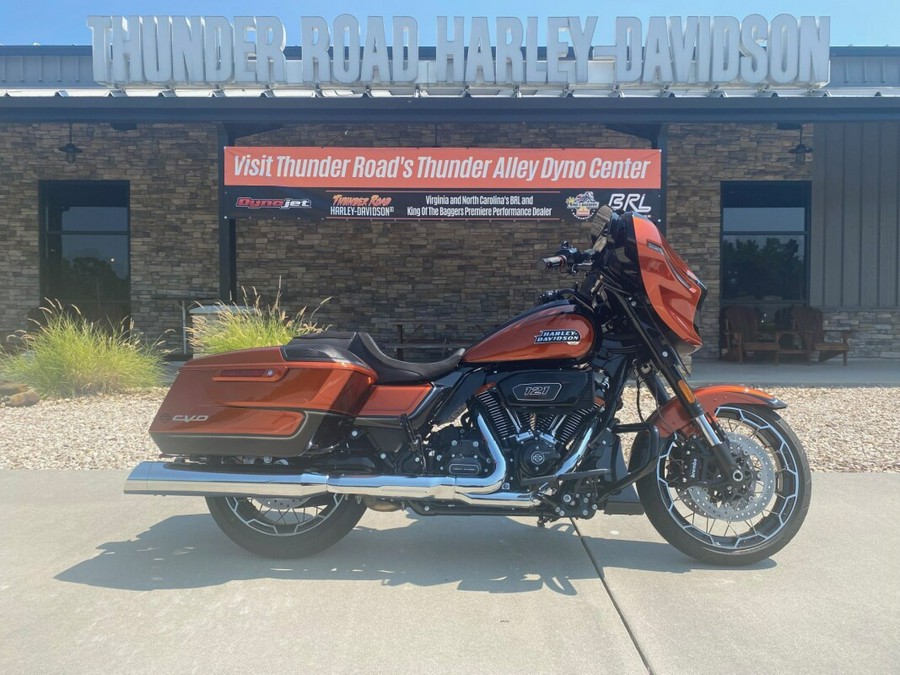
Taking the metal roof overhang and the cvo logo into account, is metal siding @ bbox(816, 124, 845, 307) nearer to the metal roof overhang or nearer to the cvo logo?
the metal roof overhang

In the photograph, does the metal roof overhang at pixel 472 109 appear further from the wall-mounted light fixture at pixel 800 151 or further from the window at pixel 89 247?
the window at pixel 89 247

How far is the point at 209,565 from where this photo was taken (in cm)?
364

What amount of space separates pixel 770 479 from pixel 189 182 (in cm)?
1232

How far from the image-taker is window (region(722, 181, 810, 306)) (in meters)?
13.5

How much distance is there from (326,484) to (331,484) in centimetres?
2

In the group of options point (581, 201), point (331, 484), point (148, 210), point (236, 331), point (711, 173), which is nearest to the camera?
point (331, 484)

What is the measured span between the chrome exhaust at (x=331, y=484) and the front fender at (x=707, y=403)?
411 millimetres

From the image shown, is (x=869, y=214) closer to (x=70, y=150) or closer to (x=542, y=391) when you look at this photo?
(x=542, y=391)

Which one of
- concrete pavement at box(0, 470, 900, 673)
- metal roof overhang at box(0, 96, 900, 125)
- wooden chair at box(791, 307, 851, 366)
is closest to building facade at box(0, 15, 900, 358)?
wooden chair at box(791, 307, 851, 366)

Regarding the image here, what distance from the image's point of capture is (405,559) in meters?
3.74

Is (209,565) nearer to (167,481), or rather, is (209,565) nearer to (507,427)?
(167,481)

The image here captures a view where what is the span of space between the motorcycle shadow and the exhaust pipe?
0.43m

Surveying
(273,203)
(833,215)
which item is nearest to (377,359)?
(273,203)

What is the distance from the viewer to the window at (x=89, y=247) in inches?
536
